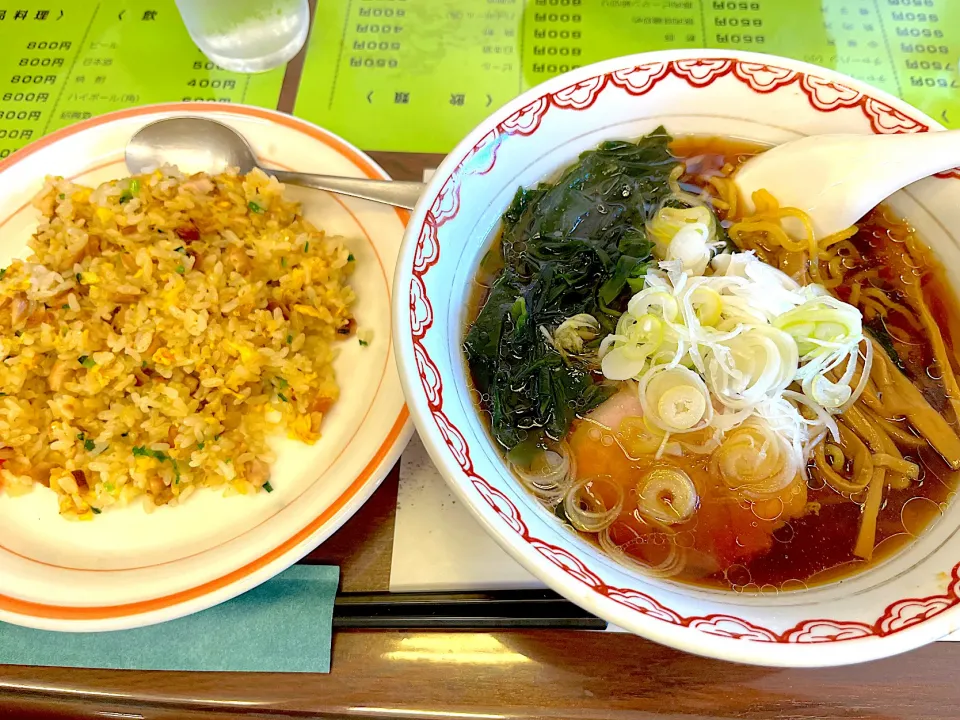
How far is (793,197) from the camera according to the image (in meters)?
1.21

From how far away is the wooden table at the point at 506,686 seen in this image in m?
0.99

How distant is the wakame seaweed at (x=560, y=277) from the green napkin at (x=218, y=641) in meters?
0.44

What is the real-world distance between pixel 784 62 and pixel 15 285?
156 cm

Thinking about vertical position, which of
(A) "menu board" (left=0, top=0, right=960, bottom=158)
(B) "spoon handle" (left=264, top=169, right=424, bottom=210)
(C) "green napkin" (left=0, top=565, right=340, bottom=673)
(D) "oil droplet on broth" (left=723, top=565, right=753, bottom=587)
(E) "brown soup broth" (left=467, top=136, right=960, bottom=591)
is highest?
(A) "menu board" (left=0, top=0, right=960, bottom=158)

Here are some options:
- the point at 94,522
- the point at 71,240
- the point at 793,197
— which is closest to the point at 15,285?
the point at 71,240

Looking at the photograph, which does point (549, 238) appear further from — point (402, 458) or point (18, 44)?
point (18, 44)

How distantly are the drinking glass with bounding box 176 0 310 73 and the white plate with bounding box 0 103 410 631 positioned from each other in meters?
0.43

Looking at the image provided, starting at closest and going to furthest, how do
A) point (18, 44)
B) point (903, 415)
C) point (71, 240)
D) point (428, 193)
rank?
point (428, 193), point (903, 415), point (71, 240), point (18, 44)

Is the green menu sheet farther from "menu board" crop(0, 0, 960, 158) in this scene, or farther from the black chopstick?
the black chopstick

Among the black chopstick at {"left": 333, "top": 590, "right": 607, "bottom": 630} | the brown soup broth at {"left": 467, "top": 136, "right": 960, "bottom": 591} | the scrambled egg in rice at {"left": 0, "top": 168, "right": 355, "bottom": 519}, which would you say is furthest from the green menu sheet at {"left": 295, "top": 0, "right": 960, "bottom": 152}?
the black chopstick at {"left": 333, "top": 590, "right": 607, "bottom": 630}

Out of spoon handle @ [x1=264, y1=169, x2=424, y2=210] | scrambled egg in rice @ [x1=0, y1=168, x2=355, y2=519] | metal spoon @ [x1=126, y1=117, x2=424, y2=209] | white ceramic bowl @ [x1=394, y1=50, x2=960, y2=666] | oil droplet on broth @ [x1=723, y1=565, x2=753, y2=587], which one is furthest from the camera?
metal spoon @ [x1=126, y1=117, x2=424, y2=209]

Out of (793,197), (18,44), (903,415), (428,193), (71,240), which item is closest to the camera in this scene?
(428,193)

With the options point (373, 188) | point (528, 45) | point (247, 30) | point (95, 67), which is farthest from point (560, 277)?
point (95, 67)

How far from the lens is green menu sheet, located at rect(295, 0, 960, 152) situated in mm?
1659
